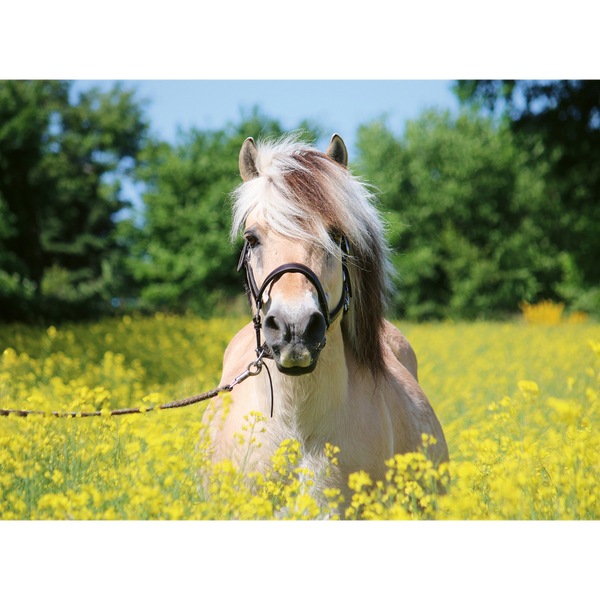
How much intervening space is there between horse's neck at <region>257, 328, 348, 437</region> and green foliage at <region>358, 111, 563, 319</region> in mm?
24537

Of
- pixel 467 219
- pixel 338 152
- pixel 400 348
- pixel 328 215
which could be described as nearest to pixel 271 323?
pixel 328 215

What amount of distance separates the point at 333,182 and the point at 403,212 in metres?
27.8

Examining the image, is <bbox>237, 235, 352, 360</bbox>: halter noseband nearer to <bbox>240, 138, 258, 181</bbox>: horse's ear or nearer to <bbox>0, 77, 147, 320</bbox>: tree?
<bbox>240, 138, 258, 181</bbox>: horse's ear

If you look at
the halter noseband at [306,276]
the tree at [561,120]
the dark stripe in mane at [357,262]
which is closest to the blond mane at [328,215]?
the dark stripe in mane at [357,262]

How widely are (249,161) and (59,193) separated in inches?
548

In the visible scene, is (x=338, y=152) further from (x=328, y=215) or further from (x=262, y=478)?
(x=262, y=478)

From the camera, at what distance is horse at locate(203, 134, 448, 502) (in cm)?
216

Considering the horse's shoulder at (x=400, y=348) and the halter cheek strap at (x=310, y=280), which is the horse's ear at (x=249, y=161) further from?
the horse's shoulder at (x=400, y=348)

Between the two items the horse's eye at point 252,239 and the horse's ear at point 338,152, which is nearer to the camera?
the horse's eye at point 252,239

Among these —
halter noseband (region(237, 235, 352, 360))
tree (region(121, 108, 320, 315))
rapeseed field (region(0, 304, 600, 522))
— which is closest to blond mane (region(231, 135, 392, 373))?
halter noseband (region(237, 235, 352, 360))

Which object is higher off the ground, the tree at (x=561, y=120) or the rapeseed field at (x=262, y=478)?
the tree at (x=561, y=120)

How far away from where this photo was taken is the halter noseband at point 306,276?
7.18ft

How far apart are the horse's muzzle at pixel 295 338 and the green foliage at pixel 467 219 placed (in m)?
24.9
